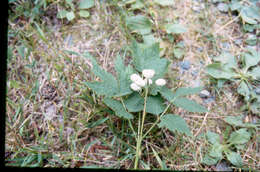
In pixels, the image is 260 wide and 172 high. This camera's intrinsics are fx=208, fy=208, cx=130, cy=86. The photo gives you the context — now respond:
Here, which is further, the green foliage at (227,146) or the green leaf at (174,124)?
the green foliage at (227,146)

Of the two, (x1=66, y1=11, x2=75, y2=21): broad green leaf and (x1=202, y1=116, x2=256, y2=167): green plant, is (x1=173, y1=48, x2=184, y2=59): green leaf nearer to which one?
(x1=202, y1=116, x2=256, y2=167): green plant

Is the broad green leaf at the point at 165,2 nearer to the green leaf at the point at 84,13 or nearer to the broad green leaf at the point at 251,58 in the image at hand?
the green leaf at the point at 84,13

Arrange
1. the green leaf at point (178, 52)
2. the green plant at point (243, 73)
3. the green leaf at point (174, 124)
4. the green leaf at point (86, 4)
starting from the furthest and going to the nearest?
the green leaf at point (86, 4)
the green leaf at point (178, 52)
the green plant at point (243, 73)
the green leaf at point (174, 124)

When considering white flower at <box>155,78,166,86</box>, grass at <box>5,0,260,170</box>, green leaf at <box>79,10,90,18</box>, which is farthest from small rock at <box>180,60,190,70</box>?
green leaf at <box>79,10,90,18</box>

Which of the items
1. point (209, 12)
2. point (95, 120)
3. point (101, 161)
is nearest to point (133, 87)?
point (95, 120)

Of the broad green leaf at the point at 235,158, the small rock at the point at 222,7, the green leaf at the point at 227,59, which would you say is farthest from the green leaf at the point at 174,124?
the small rock at the point at 222,7

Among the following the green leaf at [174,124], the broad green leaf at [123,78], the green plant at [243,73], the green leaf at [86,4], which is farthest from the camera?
the green leaf at [86,4]

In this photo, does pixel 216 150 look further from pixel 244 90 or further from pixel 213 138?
pixel 244 90
